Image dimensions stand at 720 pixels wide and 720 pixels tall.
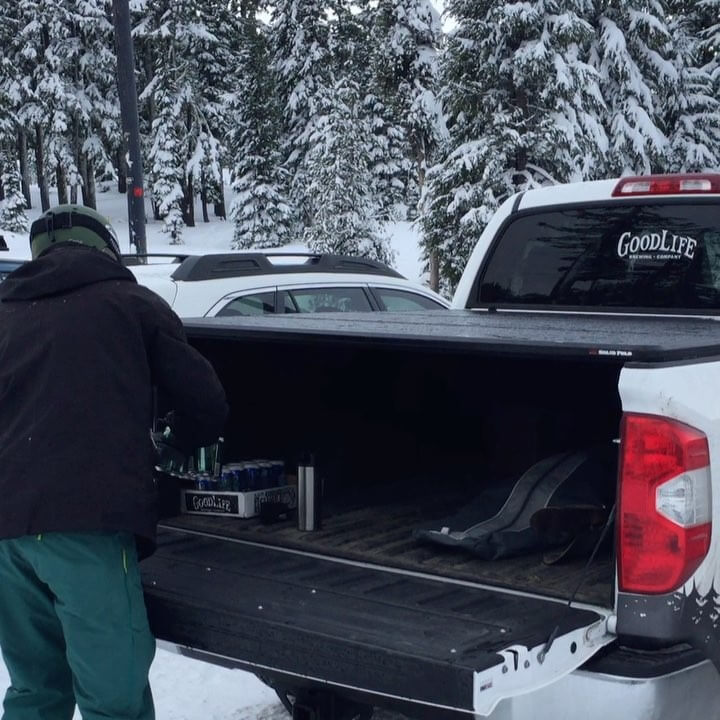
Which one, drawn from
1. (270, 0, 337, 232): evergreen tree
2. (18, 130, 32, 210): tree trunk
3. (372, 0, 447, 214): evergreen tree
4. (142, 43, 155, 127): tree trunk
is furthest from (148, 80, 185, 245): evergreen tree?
(372, 0, 447, 214): evergreen tree

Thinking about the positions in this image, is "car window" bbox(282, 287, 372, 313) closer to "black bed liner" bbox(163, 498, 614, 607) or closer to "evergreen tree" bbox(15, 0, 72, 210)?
"black bed liner" bbox(163, 498, 614, 607)

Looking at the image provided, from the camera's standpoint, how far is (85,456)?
9.78 ft

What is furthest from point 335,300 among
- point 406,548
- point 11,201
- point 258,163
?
point 11,201

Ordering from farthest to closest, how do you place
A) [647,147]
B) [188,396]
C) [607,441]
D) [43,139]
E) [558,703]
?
[43,139] → [647,147] → [607,441] → [188,396] → [558,703]

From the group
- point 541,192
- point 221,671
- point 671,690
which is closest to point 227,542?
point 221,671

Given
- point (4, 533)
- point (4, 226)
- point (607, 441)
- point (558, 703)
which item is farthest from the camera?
point (4, 226)

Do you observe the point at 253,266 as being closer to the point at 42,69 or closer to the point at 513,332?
the point at 513,332

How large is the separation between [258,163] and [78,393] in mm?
38204

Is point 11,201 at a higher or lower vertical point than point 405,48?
lower

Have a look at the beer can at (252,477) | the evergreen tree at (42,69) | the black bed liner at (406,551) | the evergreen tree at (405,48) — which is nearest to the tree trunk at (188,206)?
the evergreen tree at (42,69)

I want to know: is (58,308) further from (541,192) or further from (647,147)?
(647,147)

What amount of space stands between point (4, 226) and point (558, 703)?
43.4 m

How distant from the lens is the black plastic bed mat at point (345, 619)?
2.56 m

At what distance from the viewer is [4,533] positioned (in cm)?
299
